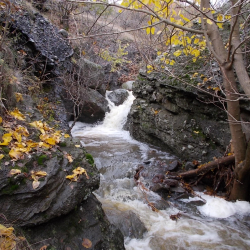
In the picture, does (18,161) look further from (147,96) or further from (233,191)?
(147,96)

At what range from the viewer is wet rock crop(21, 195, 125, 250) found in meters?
2.08

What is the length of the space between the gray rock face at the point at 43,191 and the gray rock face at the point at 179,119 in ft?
13.3

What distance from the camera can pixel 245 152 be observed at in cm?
368

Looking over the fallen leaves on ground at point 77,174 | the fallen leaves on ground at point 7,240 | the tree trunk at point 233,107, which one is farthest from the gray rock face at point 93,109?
the fallen leaves on ground at point 7,240

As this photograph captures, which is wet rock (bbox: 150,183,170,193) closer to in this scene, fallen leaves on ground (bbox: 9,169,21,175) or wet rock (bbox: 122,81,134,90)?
fallen leaves on ground (bbox: 9,169,21,175)

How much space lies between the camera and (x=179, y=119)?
6520 mm

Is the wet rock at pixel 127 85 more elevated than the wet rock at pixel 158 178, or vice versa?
the wet rock at pixel 127 85

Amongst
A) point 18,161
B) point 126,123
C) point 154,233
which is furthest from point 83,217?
point 126,123

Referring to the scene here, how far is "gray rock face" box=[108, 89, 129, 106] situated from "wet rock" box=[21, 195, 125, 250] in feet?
35.2

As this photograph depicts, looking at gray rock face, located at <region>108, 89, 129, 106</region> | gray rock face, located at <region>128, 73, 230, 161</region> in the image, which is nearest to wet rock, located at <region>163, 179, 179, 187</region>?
gray rock face, located at <region>128, 73, 230, 161</region>

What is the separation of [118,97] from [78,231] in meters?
11.5

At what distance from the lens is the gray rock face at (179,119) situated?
563cm

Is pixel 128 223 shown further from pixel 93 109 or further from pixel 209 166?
pixel 93 109

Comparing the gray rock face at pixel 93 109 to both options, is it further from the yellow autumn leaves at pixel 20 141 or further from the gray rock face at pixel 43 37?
the yellow autumn leaves at pixel 20 141
